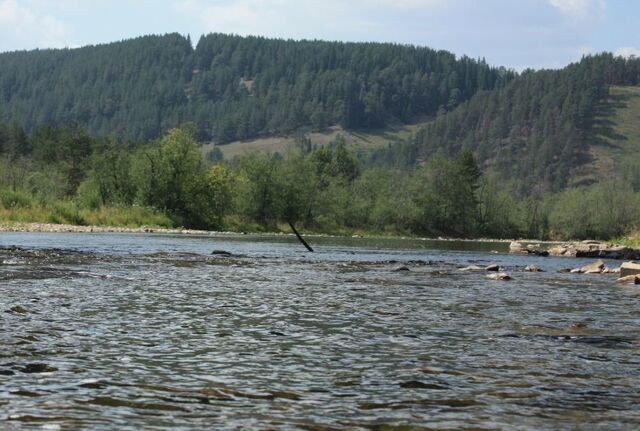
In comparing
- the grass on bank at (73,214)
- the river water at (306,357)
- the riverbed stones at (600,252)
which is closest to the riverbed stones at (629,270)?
the river water at (306,357)

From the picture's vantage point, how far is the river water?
9.87 meters

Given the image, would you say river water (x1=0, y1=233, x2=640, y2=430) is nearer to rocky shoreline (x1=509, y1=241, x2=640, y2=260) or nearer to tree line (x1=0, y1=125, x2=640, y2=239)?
rocky shoreline (x1=509, y1=241, x2=640, y2=260)

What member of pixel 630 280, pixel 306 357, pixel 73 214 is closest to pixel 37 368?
pixel 306 357

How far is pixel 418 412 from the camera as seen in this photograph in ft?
33.2

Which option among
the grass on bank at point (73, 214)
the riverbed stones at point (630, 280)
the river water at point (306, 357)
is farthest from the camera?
the grass on bank at point (73, 214)

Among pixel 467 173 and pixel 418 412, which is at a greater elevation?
pixel 467 173

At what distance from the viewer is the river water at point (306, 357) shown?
9.87 m

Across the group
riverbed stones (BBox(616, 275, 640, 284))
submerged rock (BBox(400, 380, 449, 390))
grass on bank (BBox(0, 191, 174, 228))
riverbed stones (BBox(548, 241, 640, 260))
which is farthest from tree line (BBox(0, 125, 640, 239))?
submerged rock (BBox(400, 380, 449, 390))

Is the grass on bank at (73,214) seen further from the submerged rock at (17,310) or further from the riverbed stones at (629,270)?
the submerged rock at (17,310)

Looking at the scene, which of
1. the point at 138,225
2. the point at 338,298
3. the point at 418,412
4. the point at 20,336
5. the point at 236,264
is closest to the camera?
the point at 418,412

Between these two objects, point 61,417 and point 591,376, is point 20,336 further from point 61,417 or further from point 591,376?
point 591,376

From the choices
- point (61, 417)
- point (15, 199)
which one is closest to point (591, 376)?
point (61, 417)

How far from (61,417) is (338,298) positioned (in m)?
15.3

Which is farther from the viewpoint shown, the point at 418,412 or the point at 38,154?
the point at 38,154
